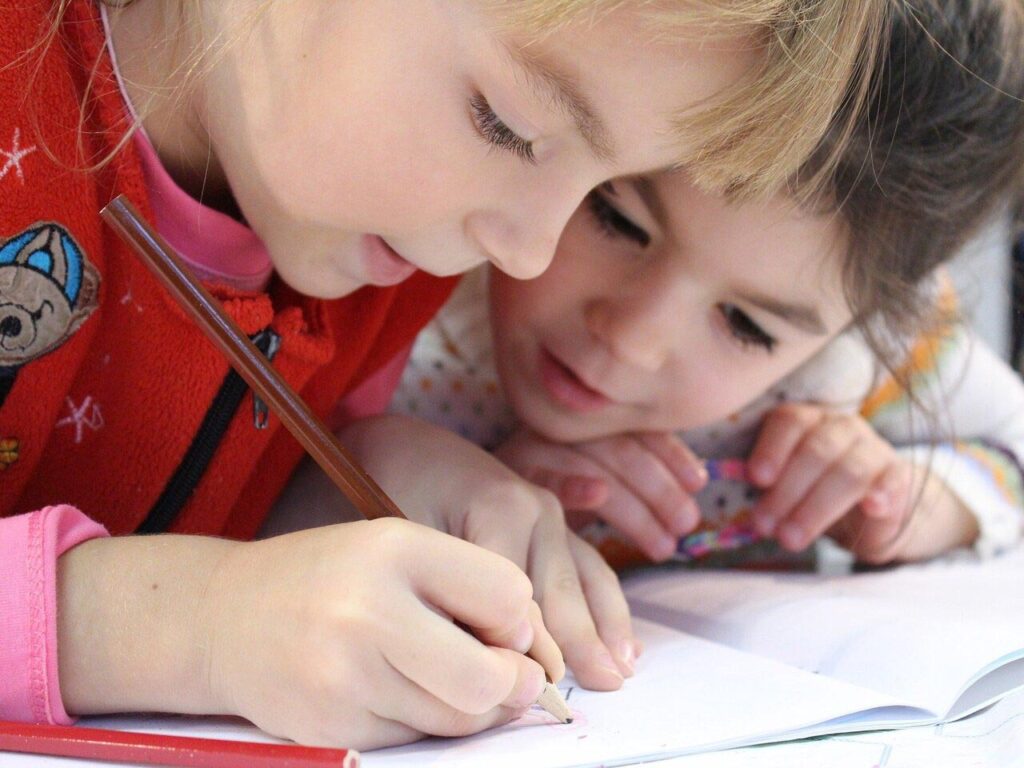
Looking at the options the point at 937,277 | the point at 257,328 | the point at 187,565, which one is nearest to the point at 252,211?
the point at 257,328

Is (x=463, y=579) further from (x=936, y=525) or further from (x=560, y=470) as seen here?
(x=936, y=525)

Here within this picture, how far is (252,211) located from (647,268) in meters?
0.23

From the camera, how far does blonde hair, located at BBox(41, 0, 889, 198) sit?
1.48ft

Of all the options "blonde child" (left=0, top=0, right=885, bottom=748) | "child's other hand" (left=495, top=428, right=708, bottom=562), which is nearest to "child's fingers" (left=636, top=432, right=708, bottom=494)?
"child's other hand" (left=495, top=428, right=708, bottom=562)

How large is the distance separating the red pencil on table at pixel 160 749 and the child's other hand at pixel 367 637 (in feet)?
0.10

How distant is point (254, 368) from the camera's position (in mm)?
481

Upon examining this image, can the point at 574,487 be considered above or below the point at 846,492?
above

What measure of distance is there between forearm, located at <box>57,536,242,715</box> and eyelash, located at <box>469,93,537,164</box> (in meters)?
0.20

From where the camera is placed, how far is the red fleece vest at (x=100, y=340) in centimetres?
52

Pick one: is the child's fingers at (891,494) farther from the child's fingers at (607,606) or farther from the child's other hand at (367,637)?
the child's other hand at (367,637)

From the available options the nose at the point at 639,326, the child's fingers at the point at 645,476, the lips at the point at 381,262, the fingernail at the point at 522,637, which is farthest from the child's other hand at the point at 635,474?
the fingernail at the point at 522,637

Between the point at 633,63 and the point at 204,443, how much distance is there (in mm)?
311

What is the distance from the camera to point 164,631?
446 mm

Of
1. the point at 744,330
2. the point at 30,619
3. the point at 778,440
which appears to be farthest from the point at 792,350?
the point at 30,619
